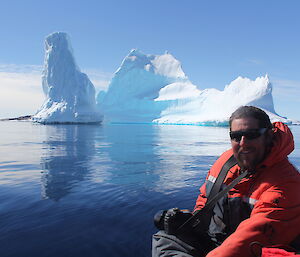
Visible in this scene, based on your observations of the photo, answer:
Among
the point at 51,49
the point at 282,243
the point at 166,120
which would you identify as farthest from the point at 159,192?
the point at 166,120

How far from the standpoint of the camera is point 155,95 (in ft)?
209

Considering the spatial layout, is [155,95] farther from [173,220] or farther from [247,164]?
[247,164]

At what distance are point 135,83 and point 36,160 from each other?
53.1 meters

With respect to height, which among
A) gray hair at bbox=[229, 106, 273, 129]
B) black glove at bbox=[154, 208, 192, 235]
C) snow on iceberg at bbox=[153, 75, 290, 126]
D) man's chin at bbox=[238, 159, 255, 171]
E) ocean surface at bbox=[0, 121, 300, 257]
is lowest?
ocean surface at bbox=[0, 121, 300, 257]

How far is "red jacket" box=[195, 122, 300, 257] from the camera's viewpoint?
4.52 feet

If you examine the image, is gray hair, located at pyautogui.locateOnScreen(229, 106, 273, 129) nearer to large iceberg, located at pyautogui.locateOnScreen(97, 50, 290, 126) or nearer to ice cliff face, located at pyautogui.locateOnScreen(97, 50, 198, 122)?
large iceberg, located at pyautogui.locateOnScreen(97, 50, 290, 126)

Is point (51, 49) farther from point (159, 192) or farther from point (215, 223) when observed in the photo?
point (215, 223)

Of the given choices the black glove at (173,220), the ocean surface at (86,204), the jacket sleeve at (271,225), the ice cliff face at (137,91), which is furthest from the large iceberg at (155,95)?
the jacket sleeve at (271,225)

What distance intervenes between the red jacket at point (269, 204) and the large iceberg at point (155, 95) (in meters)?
51.8

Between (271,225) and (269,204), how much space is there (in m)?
0.11

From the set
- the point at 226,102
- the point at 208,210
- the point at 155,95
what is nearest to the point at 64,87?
the point at 155,95

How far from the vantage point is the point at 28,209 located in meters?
4.44

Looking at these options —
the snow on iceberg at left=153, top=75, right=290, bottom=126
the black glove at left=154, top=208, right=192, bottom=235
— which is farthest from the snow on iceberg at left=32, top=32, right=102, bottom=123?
the black glove at left=154, top=208, right=192, bottom=235

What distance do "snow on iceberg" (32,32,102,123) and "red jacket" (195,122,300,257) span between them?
46.7m
